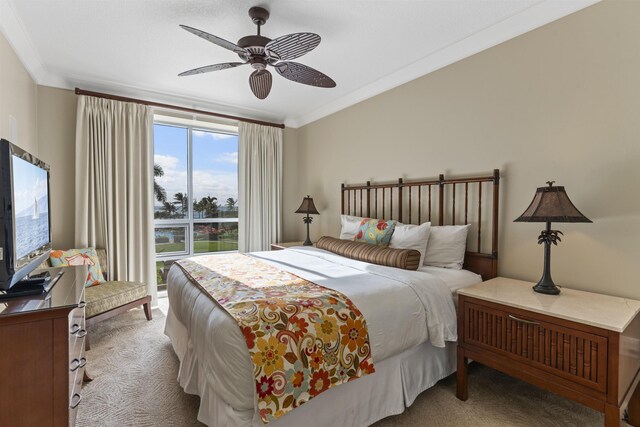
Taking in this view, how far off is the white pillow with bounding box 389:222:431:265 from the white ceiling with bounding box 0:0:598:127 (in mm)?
1542

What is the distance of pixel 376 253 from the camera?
8.53 feet

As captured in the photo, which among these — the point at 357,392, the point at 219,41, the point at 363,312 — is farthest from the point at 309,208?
the point at 357,392

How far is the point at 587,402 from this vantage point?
1497 millimetres

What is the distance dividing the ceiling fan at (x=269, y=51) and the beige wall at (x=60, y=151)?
2.11 metres

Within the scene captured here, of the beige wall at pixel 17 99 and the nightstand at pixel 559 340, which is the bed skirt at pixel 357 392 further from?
the beige wall at pixel 17 99

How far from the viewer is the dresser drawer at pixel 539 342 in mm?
1476

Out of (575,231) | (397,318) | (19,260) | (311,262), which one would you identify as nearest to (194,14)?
(19,260)

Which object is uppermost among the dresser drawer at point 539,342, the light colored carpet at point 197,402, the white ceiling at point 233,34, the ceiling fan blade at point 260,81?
the white ceiling at point 233,34

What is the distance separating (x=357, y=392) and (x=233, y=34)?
2725mm

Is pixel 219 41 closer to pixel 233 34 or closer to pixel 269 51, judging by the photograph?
pixel 269 51

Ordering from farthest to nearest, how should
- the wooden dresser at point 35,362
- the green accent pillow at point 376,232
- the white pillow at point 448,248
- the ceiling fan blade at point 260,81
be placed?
1. the green accent pillow at point 376,232
2. the white pillow at point 448,248
3. the ceiling fan blade at point 260,81
4. the wooden dresser at point 35,362

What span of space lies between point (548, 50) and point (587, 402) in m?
2.21

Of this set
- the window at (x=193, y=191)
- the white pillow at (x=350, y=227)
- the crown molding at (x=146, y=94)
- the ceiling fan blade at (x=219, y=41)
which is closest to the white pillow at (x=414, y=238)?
the white pillow at (x=350, y=227)

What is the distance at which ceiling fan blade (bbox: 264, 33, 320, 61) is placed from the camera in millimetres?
1908
